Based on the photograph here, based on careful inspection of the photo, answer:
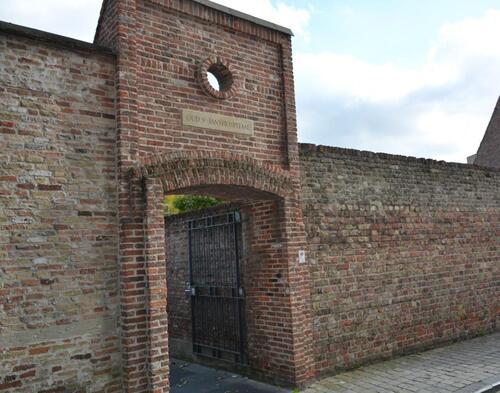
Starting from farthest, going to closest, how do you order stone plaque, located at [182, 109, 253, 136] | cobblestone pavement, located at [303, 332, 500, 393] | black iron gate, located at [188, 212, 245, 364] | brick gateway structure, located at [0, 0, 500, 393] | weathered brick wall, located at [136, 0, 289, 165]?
black iron gate, located at [188, 212, 245, 364] → cobblestone pavement, located at [303, 332, 500, 393] → stone plaque, located at [182, 109, 253, 136] → weathered brick wall, located at [136, 0, 289, 165] → brick gateway structure, located at [0, 0, 500, 393]

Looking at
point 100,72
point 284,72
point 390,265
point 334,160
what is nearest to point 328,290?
point 390,265

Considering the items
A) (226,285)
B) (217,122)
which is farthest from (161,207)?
(226,285)

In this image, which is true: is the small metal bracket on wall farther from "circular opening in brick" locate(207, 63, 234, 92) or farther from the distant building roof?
the distant building roof

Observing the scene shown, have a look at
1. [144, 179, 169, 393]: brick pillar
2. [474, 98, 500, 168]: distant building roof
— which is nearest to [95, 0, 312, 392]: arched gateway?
[144, 179, 169, 393]: brick pillar

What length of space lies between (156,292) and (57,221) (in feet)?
4.69

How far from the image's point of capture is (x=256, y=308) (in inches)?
298

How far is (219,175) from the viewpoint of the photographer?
6.41 m

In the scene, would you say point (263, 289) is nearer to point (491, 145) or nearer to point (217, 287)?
point (217, 287)

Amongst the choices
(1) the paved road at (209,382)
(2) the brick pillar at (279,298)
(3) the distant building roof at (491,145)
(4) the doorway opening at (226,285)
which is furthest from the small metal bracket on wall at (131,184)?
(3) the distant building roof at (491,145)

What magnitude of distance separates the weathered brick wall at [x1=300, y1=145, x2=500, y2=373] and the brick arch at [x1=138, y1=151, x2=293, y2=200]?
83 centimetres

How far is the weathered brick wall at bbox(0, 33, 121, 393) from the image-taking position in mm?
4883

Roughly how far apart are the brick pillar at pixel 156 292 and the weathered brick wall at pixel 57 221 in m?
0.40

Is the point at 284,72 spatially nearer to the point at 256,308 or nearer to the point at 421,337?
the point at 256,308

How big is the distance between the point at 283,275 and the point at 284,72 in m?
3.33
